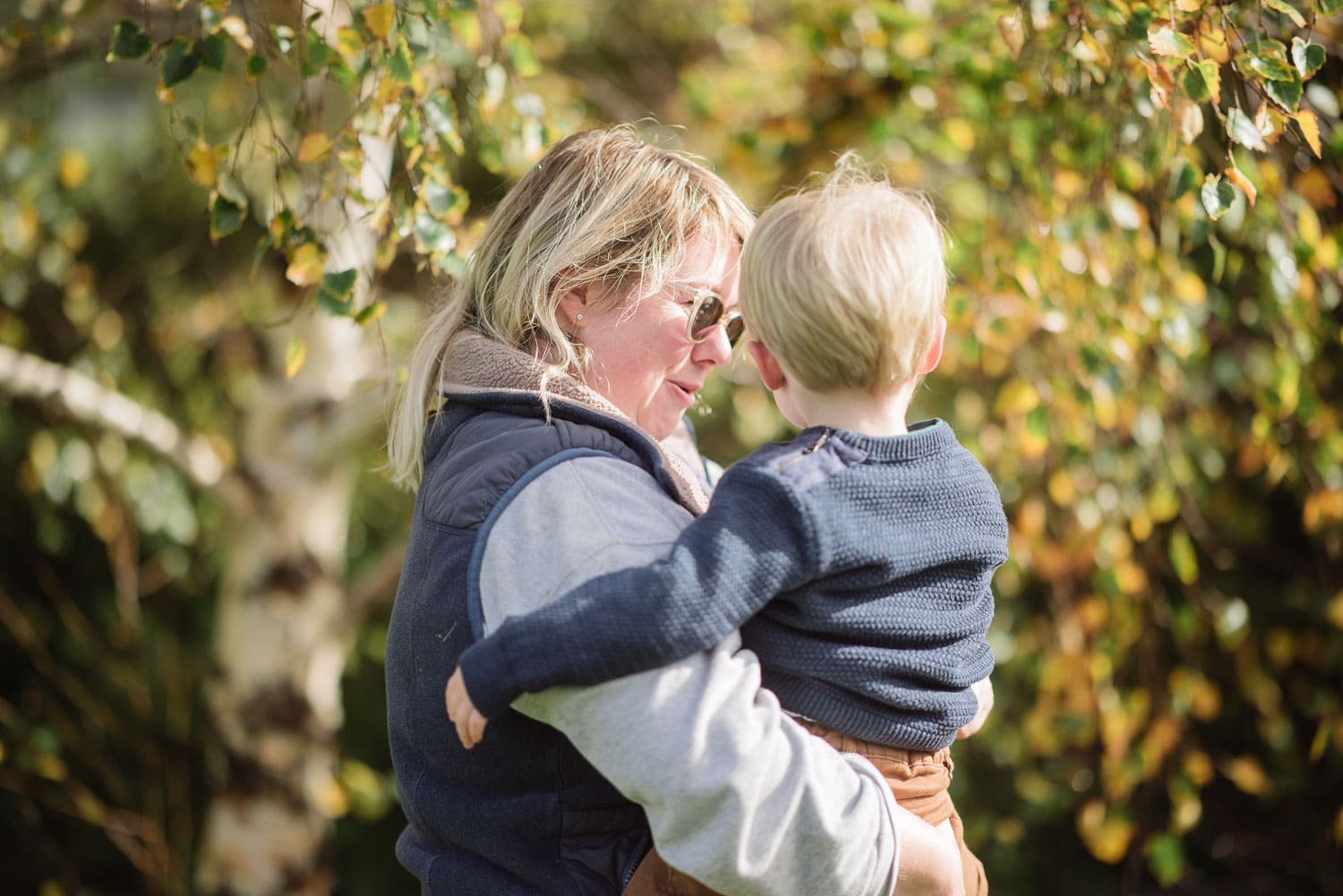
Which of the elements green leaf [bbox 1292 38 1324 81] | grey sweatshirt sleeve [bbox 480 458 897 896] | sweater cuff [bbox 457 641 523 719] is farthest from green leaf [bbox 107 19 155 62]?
green leaf [bbox 1292 38 1324 81]

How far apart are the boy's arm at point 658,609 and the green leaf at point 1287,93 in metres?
0.83

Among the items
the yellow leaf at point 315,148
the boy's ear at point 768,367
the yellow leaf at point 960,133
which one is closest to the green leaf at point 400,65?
the yellow leaf at point 315,148

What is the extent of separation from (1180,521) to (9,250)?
3.14 m

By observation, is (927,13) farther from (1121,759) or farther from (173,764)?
(173,764)

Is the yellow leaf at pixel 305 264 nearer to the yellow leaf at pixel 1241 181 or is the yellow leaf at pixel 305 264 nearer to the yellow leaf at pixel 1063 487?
the yellow leaf at pixel 1241 181

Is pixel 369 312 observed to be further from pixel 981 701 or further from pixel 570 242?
pixel 981 701

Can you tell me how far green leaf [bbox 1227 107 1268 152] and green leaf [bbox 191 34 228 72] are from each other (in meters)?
1.31

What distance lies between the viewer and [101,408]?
2629mm

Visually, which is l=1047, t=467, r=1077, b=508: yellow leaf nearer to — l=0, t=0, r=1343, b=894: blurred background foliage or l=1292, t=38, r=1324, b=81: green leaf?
l=0, t=0, r=1343, b=894: blurred background foliage

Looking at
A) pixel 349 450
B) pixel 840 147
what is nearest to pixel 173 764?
pixel 349 450

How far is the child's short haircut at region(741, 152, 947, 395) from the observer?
3.83ft

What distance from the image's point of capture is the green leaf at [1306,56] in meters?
1.37

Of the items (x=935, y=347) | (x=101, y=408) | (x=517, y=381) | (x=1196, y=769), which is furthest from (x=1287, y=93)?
(x=101, y=408)

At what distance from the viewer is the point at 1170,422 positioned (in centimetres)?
280
